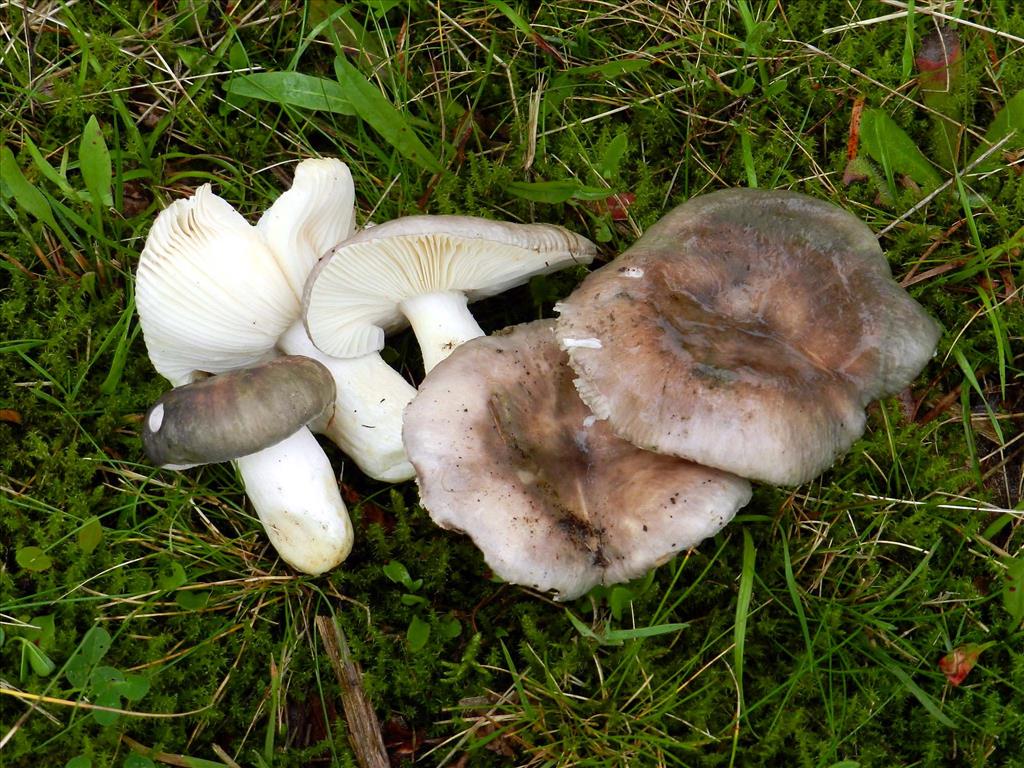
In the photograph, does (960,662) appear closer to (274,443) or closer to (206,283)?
(274,443)

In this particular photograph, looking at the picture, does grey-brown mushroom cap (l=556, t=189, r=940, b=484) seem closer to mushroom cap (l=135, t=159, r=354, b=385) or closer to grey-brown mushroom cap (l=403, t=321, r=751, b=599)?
grey-brown mushroom cap (l=403, t=321, r=751, b=599)

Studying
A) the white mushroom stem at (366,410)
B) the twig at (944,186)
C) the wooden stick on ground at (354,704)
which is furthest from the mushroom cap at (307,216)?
the twig at (944,186)

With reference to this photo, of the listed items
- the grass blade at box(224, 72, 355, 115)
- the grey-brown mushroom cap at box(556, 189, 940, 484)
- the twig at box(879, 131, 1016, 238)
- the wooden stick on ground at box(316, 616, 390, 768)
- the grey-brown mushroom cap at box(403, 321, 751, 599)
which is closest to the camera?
the grey-brown mushroom cap at box(556, 189, 940, 484)

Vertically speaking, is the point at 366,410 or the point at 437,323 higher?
the point at 437,323

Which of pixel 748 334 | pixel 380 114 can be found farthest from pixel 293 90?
pixel 748 334

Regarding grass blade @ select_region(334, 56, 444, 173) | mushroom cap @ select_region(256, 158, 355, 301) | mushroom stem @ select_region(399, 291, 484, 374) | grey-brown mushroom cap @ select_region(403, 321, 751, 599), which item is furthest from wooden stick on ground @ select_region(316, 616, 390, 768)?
grass blade @ select_region(334, 56, 444, 173)

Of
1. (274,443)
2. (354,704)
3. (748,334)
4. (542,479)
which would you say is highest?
(748,334)

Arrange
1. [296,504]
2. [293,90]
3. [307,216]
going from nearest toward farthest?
[307,216], [296,504], [293,90]
